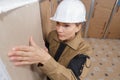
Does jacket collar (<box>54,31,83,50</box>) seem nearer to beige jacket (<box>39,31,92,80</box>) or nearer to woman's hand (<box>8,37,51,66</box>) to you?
beige jacket (<box>39,31,92,80</box>)

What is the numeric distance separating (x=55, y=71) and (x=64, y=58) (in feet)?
0.82

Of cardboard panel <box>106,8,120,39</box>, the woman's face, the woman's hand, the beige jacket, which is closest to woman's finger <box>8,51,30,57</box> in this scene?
the woman's hand

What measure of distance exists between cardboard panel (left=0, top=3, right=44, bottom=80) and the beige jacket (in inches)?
3.5

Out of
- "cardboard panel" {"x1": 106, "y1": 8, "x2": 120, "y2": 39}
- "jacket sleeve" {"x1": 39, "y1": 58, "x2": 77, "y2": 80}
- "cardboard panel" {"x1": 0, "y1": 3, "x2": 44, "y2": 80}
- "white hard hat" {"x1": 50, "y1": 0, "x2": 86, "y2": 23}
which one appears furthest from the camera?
"cardboard panel" {"x1": 106, "y1": 8, "x2": 120, "y2": 39}

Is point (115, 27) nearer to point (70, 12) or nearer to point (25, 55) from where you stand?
point (70, 12)

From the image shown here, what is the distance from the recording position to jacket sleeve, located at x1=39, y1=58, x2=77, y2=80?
56cm

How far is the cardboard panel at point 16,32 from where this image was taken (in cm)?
39

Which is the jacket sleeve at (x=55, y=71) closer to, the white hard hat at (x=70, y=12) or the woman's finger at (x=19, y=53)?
the woman's finger at (x=19, y=53)

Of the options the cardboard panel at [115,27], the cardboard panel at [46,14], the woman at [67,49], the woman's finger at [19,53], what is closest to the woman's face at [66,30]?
the woman at [67,49]

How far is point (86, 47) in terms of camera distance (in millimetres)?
815

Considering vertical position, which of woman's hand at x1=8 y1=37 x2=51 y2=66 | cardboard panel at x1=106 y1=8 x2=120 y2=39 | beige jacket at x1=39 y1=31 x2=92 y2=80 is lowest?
cardboard panel at x1=106 y1=8 x2=120 y2=39

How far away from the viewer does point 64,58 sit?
840 millimetres

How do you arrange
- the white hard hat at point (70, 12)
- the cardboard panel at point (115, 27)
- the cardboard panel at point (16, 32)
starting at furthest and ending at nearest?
the cardboard panel at point (115, 27), the white hard hat at point (70, 12), the cardboard panel at point (16, 32)

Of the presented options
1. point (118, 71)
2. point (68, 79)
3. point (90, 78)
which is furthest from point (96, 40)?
point (68, 79)
